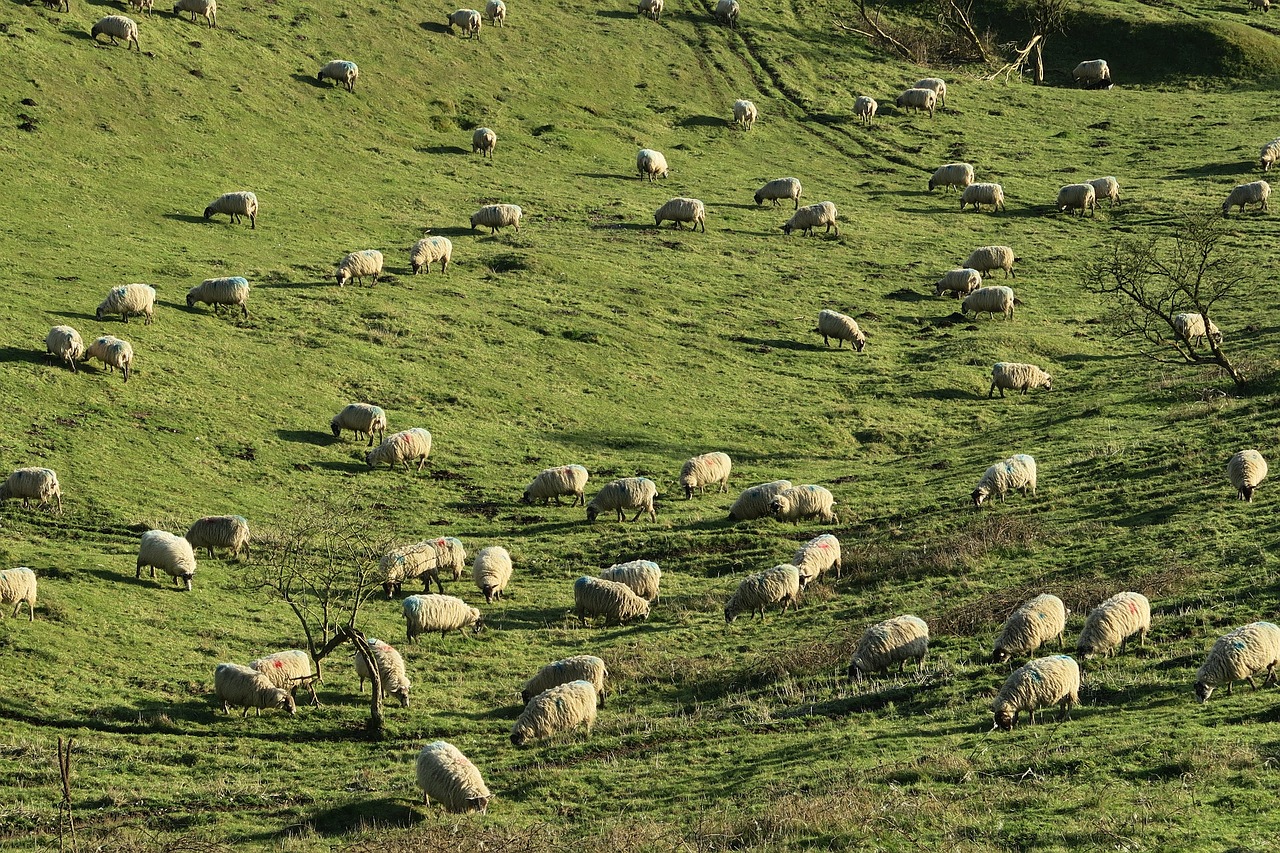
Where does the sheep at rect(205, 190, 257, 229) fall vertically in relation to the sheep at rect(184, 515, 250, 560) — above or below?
below

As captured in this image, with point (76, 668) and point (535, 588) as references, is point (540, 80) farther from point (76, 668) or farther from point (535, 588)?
point (76, 668)

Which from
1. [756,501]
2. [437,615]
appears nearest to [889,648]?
[437,615]

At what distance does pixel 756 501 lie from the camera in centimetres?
3194

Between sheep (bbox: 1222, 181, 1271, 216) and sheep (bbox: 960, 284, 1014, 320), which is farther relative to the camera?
sheep (bbox: 1222, 181, 1271, 216)

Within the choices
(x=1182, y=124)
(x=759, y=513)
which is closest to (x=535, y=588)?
(x=759, y=513)

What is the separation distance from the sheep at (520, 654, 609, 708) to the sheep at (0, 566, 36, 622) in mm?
9312

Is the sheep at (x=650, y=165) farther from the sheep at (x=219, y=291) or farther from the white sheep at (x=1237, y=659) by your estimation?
the white sheep at (x=1237, y=659)

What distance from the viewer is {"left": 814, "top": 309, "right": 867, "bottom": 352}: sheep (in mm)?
45844

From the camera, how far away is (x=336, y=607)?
27.1 meters

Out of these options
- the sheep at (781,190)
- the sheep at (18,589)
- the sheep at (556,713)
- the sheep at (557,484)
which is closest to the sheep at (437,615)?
the sheep at (556,713)

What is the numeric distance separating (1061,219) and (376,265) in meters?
31.4

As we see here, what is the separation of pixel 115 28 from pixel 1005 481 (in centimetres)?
4639

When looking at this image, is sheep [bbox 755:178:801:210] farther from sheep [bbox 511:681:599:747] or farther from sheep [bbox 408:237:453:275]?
sheep [bbox 511:681:599:747]

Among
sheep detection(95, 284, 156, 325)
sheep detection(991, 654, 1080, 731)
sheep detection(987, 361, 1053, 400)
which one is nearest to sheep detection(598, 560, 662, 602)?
sheep detection(991, 654, 1080, 731)
